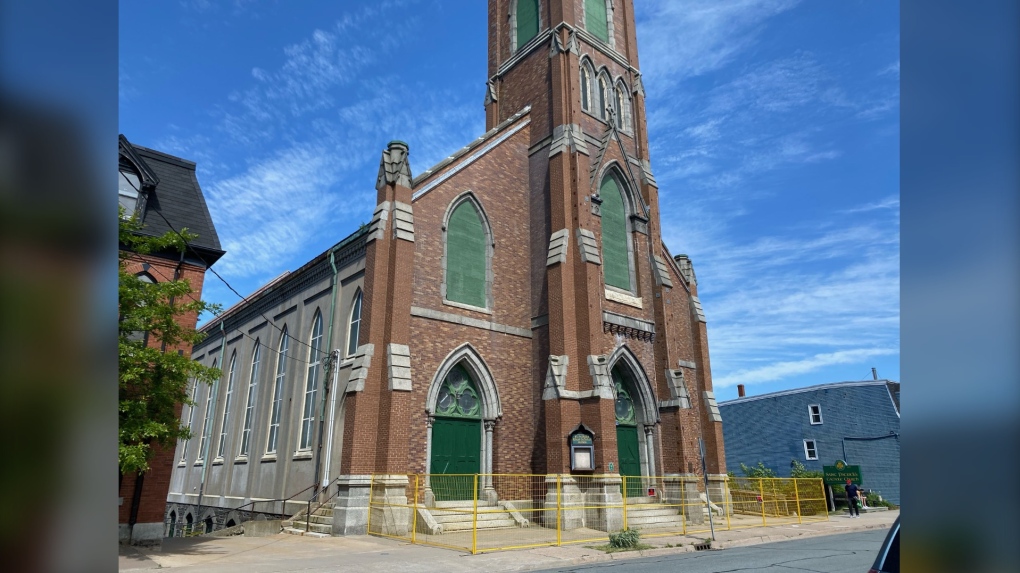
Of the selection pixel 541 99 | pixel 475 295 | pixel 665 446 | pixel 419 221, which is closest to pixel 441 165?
pixel 419 221

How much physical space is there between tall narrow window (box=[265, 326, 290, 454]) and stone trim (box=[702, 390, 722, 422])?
1764 centimetres

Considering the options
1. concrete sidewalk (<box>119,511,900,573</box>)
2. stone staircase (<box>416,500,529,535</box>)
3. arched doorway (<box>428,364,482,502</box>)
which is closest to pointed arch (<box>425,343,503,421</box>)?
arched doorway (<box>428,364,482,502</box>)

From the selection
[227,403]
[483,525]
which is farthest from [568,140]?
[227,403]

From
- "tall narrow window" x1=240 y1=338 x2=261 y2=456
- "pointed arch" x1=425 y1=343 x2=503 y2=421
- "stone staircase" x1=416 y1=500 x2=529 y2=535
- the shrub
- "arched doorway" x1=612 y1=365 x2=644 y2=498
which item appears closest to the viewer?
the shrub

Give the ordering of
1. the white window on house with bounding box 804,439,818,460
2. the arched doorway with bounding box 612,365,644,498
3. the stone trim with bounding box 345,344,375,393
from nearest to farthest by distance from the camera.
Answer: the stone trim with bounding box 345,344,375,393
the arched doorway with bounding box 612,365,644,498
the white window on house with bounding box 804,439,818,460

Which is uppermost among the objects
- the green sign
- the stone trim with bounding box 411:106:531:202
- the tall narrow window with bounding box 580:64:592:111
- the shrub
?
the tall narrow window with bounding box 580:64:592:111

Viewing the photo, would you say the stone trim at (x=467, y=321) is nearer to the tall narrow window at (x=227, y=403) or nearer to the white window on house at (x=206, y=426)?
the tall narrow window at (x=227, y=403)

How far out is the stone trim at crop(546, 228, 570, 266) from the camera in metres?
22.2

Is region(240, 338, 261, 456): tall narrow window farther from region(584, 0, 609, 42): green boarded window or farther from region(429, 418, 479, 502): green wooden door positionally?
region(584, 0, 609, 42): green boarded window

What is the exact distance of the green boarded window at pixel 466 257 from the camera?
22.2m

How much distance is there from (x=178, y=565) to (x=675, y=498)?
16.8 m

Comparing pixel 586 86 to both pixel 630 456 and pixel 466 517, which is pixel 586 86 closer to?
pixel 630 456

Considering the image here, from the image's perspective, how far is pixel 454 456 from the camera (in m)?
20.6
